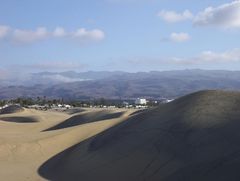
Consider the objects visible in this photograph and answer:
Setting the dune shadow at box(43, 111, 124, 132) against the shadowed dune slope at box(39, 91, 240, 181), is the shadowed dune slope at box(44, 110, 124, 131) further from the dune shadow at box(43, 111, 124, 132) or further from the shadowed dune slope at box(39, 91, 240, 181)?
the shadowed dune slope at box(39, 91, 240, 181)

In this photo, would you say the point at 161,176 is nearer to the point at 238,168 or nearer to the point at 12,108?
the point at 238,168

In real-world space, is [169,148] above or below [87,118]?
above

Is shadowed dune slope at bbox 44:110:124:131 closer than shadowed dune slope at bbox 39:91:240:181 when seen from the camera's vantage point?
No

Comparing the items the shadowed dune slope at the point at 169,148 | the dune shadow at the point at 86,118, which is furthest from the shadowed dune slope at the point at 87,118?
the shadowed dune slope at the point at 169,148

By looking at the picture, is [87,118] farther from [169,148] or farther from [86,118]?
[169,148]

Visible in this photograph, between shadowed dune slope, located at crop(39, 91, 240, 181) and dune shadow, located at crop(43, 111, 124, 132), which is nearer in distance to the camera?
shadowed dune slope, located at crop(39, 91, 240, 181)

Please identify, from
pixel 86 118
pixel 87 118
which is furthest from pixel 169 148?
pixel 86 118

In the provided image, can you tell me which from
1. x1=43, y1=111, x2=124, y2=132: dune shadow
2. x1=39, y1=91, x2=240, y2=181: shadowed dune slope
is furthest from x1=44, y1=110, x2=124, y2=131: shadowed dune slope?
x1=39, y1=91, x2=240, y2=181: shadowed dune slope

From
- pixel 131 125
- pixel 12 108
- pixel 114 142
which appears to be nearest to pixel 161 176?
pixel 114 142
